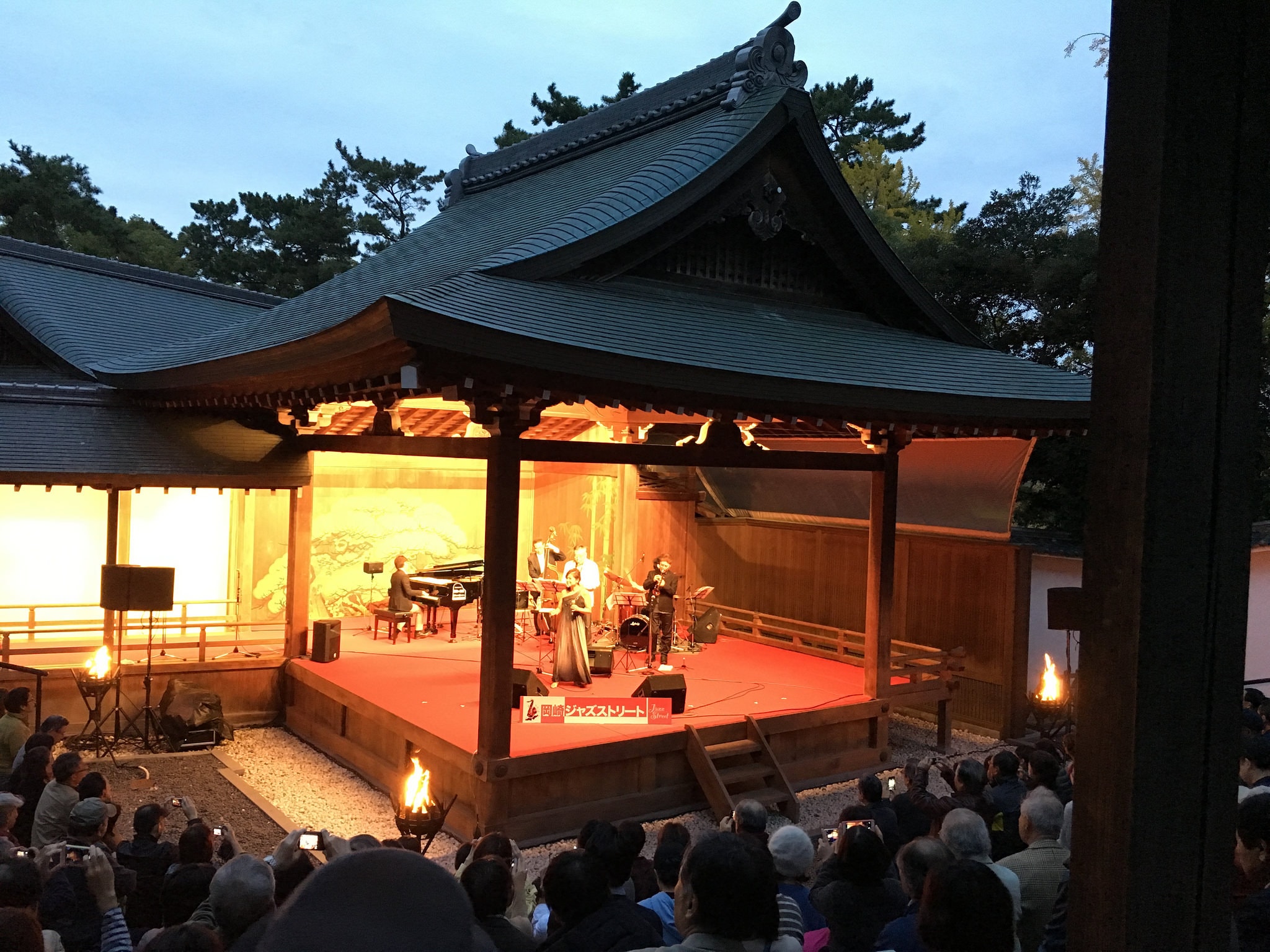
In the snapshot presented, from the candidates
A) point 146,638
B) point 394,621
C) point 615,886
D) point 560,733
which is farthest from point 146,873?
point 146,638

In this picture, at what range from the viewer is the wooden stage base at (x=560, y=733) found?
24.7 feet

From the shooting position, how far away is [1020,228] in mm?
17406

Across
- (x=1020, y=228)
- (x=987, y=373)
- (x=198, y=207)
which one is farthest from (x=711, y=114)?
(x=198, y=207)

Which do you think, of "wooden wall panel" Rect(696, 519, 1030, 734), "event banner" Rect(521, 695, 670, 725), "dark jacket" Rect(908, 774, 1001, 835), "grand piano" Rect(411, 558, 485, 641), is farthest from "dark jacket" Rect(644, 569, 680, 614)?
"dark jacket" Rect(908, 774, 1001, 835)

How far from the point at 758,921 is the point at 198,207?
→ 3524 cm

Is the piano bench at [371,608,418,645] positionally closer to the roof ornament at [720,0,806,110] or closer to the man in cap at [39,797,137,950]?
the roof ornament at [720,0,806,110]

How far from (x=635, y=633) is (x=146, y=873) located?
7916 mm

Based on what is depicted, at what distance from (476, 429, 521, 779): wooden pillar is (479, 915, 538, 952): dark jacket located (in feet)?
13.6

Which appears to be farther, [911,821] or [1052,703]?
[1052,703]

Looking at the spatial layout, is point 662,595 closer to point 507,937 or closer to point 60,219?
point 507,937

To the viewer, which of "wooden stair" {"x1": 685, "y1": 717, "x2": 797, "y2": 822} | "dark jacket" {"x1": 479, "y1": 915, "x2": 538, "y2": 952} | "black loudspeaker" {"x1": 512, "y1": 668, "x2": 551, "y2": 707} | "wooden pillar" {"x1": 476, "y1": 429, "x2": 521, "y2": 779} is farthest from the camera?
"black loudspeaker" {"x1": 512, "y1": 668, "x2": 551, "y2": 707}

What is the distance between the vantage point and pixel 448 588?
1251 centimetres

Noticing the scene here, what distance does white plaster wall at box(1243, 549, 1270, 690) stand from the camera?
10.3 metres

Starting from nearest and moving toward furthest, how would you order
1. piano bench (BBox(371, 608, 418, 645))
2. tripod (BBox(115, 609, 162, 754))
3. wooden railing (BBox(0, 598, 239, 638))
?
tripod (BBox(115, 609, 162, 754)) < wooden railing (BBox(0, 598, 239, 638)) < piano bench (BBox(371, 608, 418, 645))
